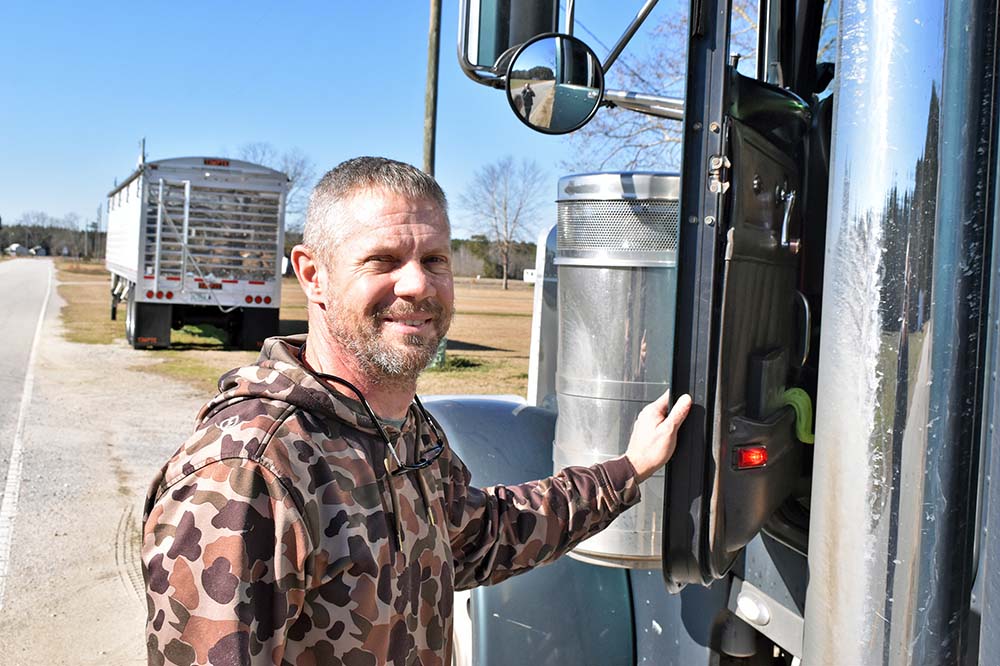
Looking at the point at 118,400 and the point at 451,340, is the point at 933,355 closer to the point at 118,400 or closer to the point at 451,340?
the point at 118,400

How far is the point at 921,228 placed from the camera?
4.39ft

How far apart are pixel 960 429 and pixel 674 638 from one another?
1170 millimetres

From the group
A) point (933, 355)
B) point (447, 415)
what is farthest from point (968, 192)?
point (447, 415)

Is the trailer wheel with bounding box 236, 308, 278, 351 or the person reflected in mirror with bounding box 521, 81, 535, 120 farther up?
the person reflected in mirror with bounding box 521, 81, 535, 120

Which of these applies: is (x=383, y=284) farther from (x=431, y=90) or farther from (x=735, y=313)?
(x=431, y=90)

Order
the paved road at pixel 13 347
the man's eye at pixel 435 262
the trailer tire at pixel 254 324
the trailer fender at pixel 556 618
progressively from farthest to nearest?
the trailer tire at pixel 254 324 → the paved road at pixel 13 347 → the trailer fender at pixel 556 618 → the man's eye at pixel 435 262

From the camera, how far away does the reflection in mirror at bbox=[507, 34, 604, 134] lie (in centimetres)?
196

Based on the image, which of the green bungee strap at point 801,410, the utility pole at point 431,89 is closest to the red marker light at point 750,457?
the green bungee strap at point 801,410

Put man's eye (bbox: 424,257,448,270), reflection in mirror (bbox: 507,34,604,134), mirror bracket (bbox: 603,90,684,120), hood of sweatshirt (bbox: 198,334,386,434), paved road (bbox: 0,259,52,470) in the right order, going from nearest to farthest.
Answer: hood of sweatshirt (bbox: 198,334,386,434) → man's eye (bbox: 424,257,448,270) → reflection in mirror (bbox: 507,34,604,134) → mirror bracket (bbox: 603,90,684,120) → paved road (bbox: 0,259,52,470)

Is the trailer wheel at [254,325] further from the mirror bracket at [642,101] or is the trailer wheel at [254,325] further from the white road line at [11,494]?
the mirror bracket at [642,101]

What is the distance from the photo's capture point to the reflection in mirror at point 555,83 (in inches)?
77.0

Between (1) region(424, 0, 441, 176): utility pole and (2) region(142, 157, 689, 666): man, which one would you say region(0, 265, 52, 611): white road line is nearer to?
(2) region(142, 157, 689, 666): man

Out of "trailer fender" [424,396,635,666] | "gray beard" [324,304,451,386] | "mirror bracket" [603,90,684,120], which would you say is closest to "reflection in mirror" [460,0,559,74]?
"mirror bracket" [603,90,684,120]

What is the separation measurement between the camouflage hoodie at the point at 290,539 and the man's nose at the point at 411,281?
0.77ft
